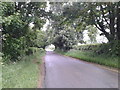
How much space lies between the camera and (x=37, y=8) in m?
18.0

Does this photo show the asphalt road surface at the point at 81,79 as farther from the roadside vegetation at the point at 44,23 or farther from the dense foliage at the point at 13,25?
the dense foliage at the point at 13,25

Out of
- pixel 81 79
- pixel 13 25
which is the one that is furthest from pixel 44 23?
pixel 81 79

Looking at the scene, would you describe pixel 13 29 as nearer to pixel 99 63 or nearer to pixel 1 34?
pixel 1 34

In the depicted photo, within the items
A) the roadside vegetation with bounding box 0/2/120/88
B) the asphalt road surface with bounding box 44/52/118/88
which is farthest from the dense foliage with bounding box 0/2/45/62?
the asphalt road surface with bounding box 44/52/118/88

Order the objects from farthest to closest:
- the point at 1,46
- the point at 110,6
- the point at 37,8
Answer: the point at 37,8 < the point at 110,6 < the point at 1,46

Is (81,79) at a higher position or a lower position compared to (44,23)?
lower

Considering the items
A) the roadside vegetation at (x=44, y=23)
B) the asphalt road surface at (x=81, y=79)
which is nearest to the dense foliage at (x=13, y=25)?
the roadside vegetation at (x=44, y=23)

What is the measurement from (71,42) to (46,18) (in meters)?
19.6

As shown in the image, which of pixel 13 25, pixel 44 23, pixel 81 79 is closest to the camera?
Answer: pixel 81 79

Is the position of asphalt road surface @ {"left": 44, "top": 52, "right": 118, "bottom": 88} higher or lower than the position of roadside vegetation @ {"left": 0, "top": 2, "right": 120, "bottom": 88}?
lower

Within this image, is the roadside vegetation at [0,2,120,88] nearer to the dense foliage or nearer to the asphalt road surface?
the dense foliage

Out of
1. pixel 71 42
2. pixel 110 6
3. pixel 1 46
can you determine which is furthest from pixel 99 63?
pixel 71 42

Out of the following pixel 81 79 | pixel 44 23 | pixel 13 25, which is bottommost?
pixel 81 79

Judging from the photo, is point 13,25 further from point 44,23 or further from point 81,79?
point 44,23
